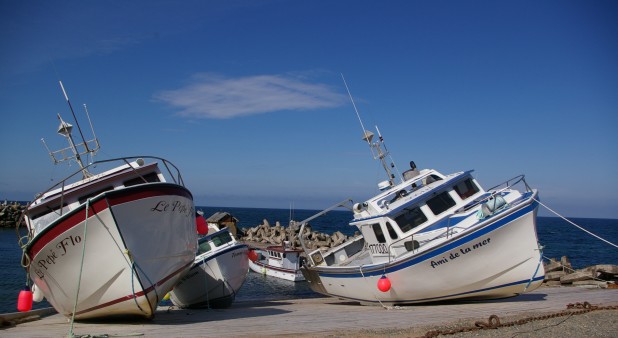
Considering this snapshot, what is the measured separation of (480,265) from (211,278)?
891 centimetres

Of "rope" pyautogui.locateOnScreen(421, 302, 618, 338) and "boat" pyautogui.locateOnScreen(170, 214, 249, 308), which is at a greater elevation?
"boat" pyautogui.locateOnScreen(170, 214, 249, 308)

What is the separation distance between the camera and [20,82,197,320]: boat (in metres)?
9.66

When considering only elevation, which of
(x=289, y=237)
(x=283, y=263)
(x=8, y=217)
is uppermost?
(x=8, y=217)

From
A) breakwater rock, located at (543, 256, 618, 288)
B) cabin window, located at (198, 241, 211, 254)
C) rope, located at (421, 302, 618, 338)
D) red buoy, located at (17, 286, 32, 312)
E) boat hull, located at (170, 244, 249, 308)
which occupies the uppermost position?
red buoy, located at (17, 286, 32, 312)

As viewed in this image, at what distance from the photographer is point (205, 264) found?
650 inches

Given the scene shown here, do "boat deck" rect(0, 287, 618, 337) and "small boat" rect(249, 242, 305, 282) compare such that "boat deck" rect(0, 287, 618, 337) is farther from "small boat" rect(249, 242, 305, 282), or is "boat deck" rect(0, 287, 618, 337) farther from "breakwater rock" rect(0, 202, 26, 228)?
"breakwater rock" rect(0, 202, 26, 228)

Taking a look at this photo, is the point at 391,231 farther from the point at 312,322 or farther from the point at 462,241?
the point at 312,322

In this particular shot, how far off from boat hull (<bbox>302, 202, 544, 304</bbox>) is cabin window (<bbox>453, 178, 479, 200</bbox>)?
2662 mm

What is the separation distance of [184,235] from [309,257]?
6.45 metres

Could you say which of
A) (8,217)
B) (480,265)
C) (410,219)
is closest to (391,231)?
(410,219)

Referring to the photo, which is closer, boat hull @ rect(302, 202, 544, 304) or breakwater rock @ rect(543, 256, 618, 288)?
boat hull @ rect(302, 202, 544, 304)

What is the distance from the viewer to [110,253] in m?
9.94

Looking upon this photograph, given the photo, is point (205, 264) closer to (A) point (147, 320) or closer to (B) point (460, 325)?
(A) point (147, 320)

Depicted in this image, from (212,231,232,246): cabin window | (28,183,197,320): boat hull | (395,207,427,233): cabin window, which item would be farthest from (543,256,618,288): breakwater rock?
(28,183,197,320): boat hull
